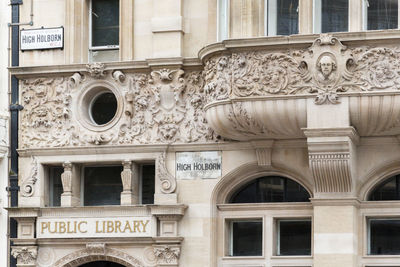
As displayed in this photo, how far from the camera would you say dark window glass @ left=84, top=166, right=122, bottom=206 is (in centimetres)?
3016

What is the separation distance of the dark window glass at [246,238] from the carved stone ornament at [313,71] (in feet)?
9.96

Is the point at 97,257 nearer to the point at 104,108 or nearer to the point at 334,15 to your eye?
the point at 104,108

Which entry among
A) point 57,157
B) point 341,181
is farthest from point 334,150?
point 57,157

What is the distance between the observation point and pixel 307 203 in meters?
28.5

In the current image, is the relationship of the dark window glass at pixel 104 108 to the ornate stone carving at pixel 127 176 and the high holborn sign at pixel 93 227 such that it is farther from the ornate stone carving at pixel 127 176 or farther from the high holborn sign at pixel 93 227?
the high holborn sign at pixel 93 227

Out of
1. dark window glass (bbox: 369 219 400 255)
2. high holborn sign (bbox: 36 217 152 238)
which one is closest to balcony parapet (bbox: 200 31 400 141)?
dark window glass (bbox: 369 219 400 255)

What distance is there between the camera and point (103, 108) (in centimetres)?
3033

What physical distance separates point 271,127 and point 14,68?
6352mm

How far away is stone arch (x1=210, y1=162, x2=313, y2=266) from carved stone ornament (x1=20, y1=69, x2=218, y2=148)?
923mm

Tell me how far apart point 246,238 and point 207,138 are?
2304 mm

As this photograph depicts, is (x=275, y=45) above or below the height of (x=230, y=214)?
above

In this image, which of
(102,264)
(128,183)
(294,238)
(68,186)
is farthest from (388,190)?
(68,186)

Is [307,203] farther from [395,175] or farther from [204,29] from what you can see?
[204,29]

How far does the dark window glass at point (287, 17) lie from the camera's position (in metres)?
28.1
